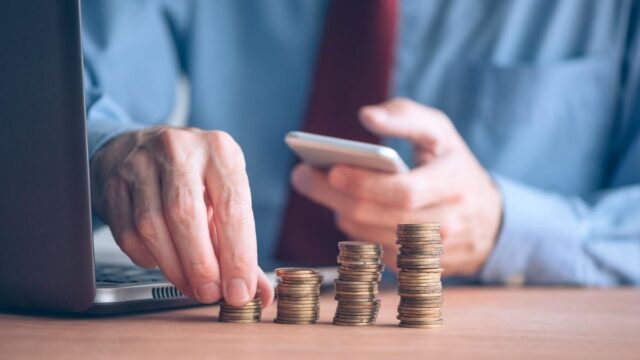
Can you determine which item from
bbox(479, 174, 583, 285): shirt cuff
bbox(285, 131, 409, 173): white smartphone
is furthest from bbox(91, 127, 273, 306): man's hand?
bbox(479, 174, 583, 285): shirt cuff

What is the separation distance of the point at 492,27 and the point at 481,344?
137 cm

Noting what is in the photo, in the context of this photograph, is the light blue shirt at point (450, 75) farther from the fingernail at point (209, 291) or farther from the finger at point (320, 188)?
the fingernail at point (209, 291)

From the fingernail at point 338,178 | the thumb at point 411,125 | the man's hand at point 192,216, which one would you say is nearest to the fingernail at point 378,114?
the thumb at point 411,125

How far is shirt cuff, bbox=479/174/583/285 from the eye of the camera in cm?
171

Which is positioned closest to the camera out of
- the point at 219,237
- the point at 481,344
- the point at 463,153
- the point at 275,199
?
the point at 481,344

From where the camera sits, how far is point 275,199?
2129 millimetres

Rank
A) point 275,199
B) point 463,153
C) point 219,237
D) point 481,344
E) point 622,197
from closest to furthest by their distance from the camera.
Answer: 1. point 481,344
2. point 219,237
3. point 463,153
4. point 622,197
5. point 275,199

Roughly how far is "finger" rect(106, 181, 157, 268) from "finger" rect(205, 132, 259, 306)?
11 centimetres

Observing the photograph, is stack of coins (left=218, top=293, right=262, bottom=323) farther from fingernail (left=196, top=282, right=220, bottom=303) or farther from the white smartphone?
the white smartphone

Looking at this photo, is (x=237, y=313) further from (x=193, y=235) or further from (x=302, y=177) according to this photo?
(x=302, y=177)

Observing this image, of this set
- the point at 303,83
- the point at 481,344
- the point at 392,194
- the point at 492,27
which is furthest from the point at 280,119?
the point at 481,344

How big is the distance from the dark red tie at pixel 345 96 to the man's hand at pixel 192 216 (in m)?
0.81

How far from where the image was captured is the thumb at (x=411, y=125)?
1521 millimetres

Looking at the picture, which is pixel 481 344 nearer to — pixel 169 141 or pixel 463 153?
pixel 169 141
